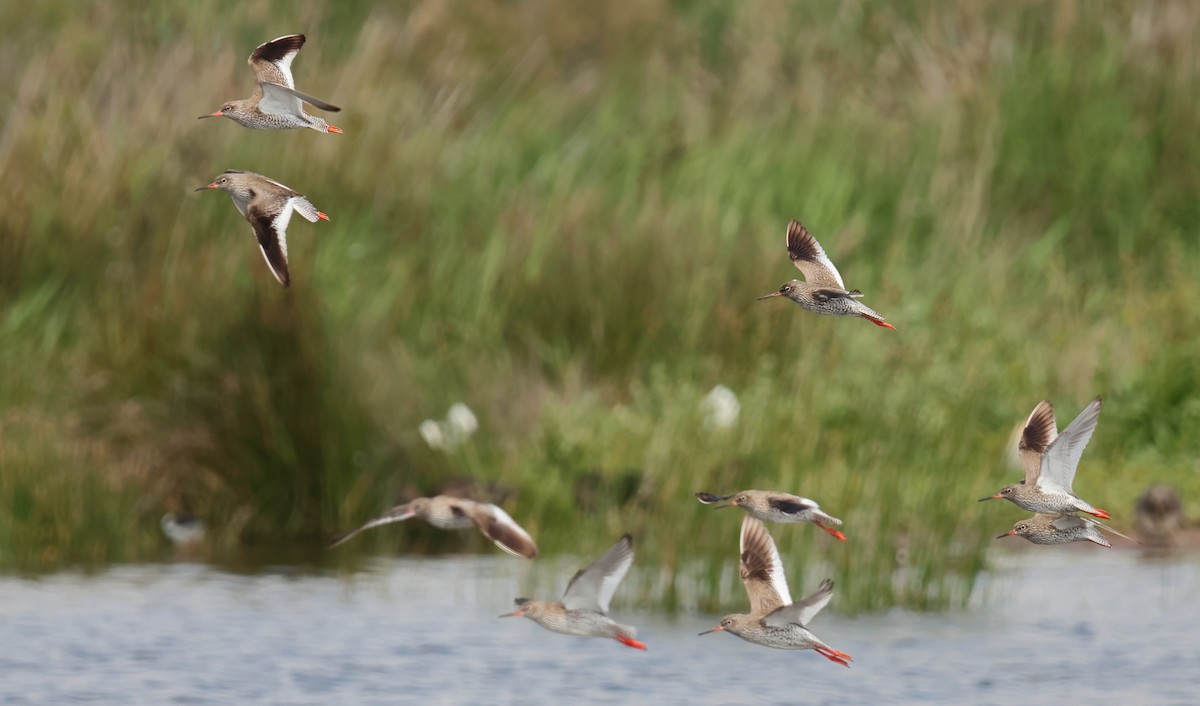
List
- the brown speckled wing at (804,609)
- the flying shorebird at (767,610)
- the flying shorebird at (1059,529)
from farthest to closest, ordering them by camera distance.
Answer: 1. the flying shorebird at (1059,529)
2. the flying shorebird at (767,610)
3. the brown speckled wing at (804,609)

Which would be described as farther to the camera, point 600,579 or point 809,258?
point 809,258

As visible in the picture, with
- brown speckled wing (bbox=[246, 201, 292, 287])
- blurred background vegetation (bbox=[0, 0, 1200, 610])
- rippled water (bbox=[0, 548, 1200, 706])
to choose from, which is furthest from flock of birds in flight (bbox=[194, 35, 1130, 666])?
blurred background vegetation (bbox=[0, 0, 1200, 610])

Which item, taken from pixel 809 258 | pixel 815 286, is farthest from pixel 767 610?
pixel 809 258

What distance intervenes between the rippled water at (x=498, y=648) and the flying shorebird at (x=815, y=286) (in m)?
2.19

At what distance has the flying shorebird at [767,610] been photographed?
7227 mm

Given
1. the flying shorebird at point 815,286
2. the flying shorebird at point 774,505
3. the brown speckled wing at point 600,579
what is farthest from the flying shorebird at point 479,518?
the flying shorebird at point 815,286

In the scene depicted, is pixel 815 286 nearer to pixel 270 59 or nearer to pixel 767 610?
pixel 767 610

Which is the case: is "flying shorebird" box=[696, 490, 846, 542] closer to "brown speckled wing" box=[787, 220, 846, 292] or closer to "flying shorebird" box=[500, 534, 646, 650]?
"flying shorebird" box=[500, 534, 646, 650]

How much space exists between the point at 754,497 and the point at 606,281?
6932 mm

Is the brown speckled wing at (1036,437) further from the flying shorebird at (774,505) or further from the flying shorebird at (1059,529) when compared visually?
the flying shorebird at (774,505)

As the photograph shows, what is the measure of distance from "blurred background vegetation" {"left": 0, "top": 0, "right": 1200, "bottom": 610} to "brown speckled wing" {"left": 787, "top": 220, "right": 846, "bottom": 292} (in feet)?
9.02

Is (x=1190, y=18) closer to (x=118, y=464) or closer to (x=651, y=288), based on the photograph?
(x=651, y=288)

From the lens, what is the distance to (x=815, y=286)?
7.61 meters

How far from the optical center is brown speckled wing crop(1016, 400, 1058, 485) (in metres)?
7.44
